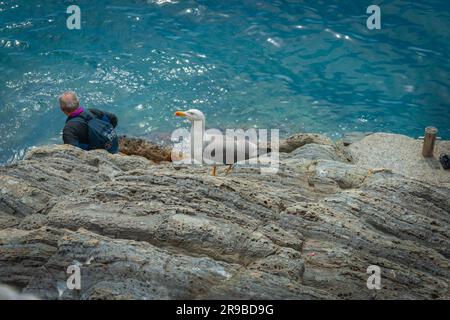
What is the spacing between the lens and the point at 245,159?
7.36 meters

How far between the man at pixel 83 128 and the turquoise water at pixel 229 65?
17.9 feet

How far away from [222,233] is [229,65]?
11277mm

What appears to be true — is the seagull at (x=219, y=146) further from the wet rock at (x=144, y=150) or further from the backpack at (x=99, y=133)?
the wet rock at (x=144, y=150)

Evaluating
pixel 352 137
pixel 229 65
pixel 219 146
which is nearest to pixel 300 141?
pixel 219 146

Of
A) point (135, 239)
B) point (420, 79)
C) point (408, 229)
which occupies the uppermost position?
point (135, 239)

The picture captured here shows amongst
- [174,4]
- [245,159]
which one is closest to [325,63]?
[174,4]

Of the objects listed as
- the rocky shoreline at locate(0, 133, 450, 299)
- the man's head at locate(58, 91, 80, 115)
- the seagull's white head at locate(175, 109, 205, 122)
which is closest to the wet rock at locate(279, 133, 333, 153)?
the seagull's white head at locate(175, 109, 205, 122)

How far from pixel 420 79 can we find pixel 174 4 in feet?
27.9

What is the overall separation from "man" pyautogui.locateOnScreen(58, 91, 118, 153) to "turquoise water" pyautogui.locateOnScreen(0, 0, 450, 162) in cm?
545

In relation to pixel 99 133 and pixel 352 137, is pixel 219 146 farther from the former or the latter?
pixel 352 137

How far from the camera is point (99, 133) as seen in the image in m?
7.77

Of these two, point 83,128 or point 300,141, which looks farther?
point 300,141

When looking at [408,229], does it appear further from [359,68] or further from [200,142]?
[359,68]
